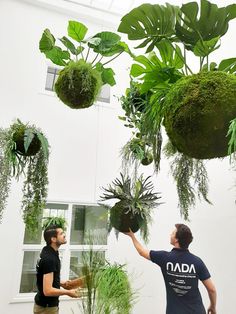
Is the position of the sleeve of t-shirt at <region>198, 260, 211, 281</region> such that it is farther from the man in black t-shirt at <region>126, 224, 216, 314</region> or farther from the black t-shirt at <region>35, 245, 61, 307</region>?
the black t-shirt at <region>35, 245, 61, 307</region>

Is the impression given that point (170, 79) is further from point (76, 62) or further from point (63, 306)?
point (63, 306)

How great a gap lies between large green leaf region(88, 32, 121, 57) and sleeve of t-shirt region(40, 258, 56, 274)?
→ 201 cm

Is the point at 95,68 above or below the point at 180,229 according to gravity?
above

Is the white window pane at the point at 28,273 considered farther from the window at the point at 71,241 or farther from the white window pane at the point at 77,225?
the white window pane at the point at 77,225

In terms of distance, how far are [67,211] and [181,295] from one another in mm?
2265

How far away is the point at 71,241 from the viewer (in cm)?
405

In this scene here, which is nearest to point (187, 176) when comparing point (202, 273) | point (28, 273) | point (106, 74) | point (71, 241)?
point (106, 74)

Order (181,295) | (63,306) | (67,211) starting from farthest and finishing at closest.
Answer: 1. (67,211)
2. (63,306)
3. (181,295)

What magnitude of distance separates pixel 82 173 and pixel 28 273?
5.28 feet

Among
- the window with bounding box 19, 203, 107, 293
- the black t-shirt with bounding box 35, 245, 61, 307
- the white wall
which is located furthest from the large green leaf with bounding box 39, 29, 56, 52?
the white wall

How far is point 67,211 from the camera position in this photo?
4.05m

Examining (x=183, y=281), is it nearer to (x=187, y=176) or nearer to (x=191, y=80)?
(x=187, y=176)

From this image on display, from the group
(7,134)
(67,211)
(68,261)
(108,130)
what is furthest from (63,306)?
(7,134)

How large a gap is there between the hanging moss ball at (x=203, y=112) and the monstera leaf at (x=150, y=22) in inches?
9.0
